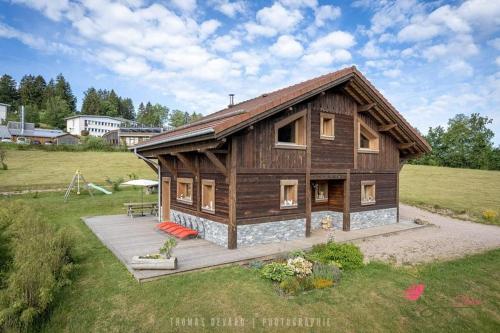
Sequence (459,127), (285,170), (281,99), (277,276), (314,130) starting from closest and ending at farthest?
1. (277,276)
2. (281,99)
3. (285,170)
4. (314,130)
5. (459,127)

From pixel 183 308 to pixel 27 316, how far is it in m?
2.81

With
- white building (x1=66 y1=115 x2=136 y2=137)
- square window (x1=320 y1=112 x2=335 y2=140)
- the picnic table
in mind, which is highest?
white building (x1=66 y1=115 x2=136 y2=137)

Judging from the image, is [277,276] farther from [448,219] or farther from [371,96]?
[448,219]

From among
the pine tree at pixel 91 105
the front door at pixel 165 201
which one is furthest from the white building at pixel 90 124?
the front door at pixel 165 201

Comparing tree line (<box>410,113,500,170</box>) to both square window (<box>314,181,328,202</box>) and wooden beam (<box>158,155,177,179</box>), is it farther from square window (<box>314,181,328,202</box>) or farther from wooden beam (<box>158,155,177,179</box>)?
wooden beam (<box>158,155,177,179</box>)

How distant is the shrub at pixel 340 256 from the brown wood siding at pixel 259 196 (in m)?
2.46

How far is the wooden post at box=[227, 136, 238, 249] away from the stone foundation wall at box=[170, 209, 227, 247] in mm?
421

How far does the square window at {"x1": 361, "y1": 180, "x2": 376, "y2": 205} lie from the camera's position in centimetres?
1512

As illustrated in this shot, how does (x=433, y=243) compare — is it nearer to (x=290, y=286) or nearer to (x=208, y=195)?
(x=290, y=286)

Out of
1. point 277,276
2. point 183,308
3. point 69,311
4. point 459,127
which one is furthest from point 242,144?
point 459,127

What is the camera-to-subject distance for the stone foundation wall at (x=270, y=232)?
11133 mm

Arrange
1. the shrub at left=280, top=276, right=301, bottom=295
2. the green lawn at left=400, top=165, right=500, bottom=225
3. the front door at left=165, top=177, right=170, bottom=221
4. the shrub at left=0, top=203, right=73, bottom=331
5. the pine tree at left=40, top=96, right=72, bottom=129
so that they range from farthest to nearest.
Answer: the pine tree at left=40, top=96, right=72, bottom=129, the green lawn at left=400, top=165, right=500, bottom=225, the front door at left=165, top=177, right=170, bottom=221, the shrub at left=280, top=276, right=301, bottom=295, the shrub at left=0, top=203, right=73, bottom=331

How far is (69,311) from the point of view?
677cm

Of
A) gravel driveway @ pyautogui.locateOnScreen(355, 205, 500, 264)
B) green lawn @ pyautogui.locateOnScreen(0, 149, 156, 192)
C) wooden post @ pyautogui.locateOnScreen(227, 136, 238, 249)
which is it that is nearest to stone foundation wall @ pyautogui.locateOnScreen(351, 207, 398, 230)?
gravel driveway @ pyautogui.locateOnScreen(355, 205, 500, 264)
